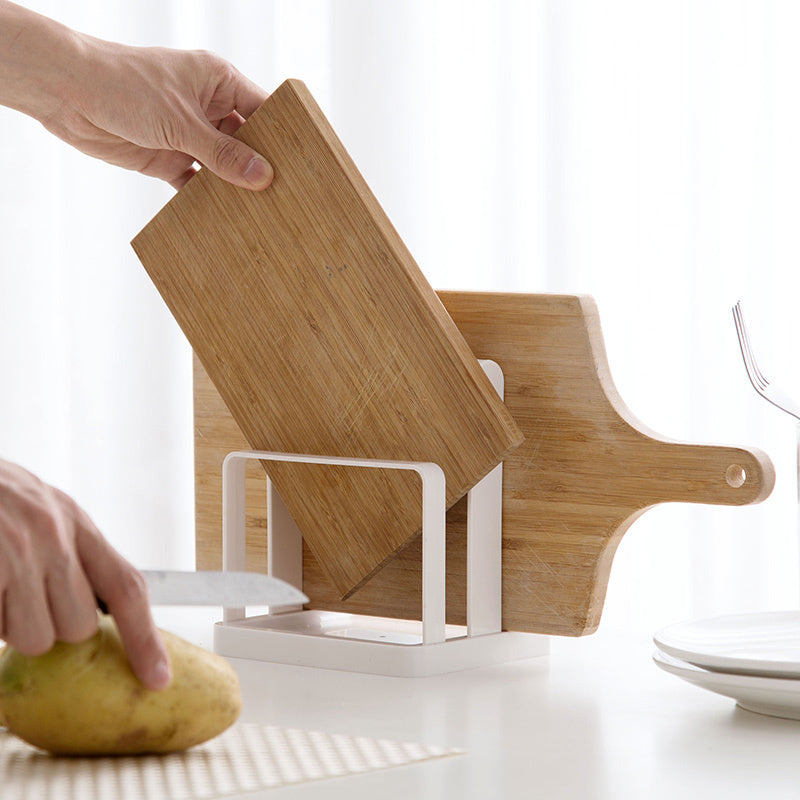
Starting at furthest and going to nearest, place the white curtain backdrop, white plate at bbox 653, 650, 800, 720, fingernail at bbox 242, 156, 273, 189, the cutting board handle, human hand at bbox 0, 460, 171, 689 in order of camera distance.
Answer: the white curtain backdrop → fingernail at bbox 242, 156, 273, 189 → the cutting board handle → white plate at bbox 653, 650, 800, 720 → human hand at bbox 0, 460, 171, 689

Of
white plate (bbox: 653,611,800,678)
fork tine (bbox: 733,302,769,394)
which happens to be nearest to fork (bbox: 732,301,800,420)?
fork tine (bbox: 733,302,769,394)

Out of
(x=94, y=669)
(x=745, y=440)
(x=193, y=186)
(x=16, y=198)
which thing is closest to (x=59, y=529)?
(x=94, y=669)

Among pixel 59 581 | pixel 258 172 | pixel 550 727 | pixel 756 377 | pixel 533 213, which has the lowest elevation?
pixel 550 727

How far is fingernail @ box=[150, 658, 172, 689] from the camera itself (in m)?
0.67

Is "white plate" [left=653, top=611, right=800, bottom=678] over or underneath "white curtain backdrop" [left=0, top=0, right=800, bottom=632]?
underneath

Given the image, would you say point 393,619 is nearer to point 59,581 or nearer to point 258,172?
point 258,172

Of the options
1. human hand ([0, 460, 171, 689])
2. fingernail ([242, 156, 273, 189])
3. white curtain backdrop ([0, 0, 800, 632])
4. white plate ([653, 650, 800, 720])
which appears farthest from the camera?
white curtain backdrop ([0, 0, 800, 632])

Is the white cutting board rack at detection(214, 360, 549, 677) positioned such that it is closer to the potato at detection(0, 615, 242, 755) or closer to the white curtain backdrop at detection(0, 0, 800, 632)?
the potato at detection(0, 615, 242, 755)

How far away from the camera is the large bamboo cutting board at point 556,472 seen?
1.04 meters

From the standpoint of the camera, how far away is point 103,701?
67 centimetres

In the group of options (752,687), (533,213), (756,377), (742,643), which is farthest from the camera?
(533,213)

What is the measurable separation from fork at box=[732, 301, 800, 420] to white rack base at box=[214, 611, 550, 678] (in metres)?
0.26

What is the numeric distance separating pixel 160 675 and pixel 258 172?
20.6 inches

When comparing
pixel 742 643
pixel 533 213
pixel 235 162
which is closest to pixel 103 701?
pixel 742 643
